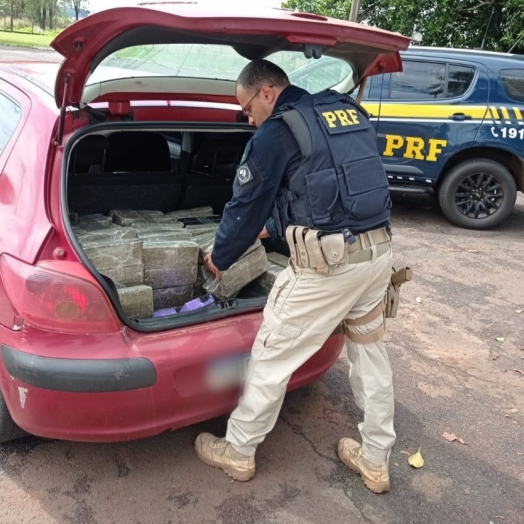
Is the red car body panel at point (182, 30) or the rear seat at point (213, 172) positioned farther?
the rear seat at point (213, 172)

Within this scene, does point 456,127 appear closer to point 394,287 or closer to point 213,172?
point 213,172

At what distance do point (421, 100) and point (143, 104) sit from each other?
4.39m

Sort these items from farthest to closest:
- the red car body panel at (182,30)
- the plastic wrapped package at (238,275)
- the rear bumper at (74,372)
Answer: the plastic wrapped package at (238,275) < the rear bumper at (74,372) < the red car body panel at (182,30)

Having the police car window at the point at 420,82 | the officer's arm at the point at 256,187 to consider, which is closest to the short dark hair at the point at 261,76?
the officer's arm at the point at 256,187

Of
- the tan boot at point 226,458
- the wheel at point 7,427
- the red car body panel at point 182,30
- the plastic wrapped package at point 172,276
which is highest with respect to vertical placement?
the red car body panel at point 182,30

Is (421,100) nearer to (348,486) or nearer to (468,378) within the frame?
(468,378)

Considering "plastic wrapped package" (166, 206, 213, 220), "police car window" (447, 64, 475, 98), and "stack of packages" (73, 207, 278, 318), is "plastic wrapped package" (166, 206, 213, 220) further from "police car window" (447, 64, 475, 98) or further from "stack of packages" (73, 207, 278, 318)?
"police car window" (447, 64, 475, 98)

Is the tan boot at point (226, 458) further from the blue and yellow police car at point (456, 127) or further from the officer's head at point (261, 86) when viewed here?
the blue and yellow police car at point (456, 127)

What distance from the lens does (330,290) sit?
2.22 metres

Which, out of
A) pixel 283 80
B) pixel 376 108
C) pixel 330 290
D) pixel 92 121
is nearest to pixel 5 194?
pixel 92 121

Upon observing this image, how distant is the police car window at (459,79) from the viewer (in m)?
6.38

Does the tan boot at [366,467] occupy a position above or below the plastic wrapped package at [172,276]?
below

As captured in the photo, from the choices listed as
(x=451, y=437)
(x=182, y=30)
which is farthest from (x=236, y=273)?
(x=451, y=437)

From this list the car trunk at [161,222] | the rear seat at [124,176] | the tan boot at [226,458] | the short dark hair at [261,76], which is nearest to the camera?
the short dark hair at [261,76]
